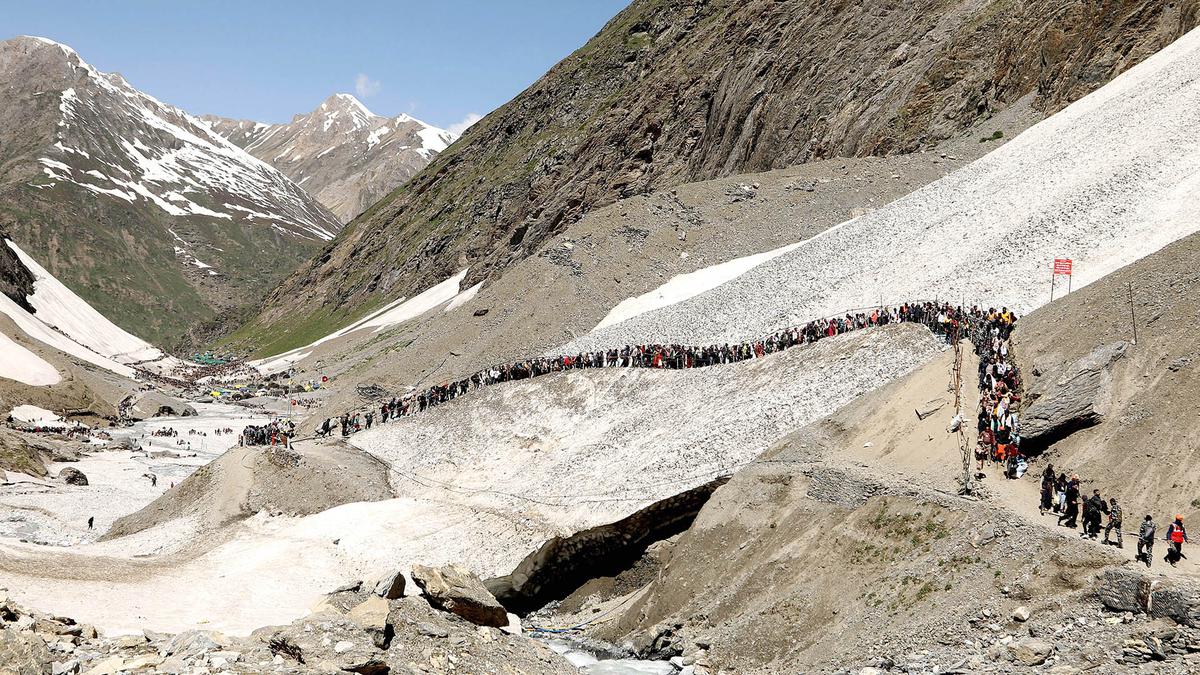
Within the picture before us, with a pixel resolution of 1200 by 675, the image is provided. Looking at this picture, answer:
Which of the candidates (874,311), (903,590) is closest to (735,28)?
(874,311)

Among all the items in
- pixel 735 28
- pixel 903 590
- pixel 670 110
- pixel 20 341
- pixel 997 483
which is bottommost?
pixel 903 590

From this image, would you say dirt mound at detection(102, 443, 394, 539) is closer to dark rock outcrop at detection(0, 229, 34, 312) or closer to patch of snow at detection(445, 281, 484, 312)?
patch of snow at detection(445, 281, 484, 312)

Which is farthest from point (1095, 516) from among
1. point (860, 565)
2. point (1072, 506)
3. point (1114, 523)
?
point (860, 565)

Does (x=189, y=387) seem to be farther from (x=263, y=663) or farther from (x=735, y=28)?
(x=263, y=663)

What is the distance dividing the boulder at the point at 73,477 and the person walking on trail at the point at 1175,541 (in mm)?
47796

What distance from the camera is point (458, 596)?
19812 millimetres

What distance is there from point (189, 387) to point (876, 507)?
331 feet

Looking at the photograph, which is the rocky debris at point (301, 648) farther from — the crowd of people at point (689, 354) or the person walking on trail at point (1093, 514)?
the crowd of people at point (689, 354)

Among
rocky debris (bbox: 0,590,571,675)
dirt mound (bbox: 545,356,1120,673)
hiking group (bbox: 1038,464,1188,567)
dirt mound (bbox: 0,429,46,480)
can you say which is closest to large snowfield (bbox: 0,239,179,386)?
dirt mound (bbox: 0,429,46,480)

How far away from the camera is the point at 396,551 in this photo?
31.7m

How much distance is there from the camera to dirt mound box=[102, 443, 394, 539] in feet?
119

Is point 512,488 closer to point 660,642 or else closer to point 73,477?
point 660,642

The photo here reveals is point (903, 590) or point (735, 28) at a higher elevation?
point (735, 28)

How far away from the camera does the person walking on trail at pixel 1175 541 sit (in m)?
16.5
